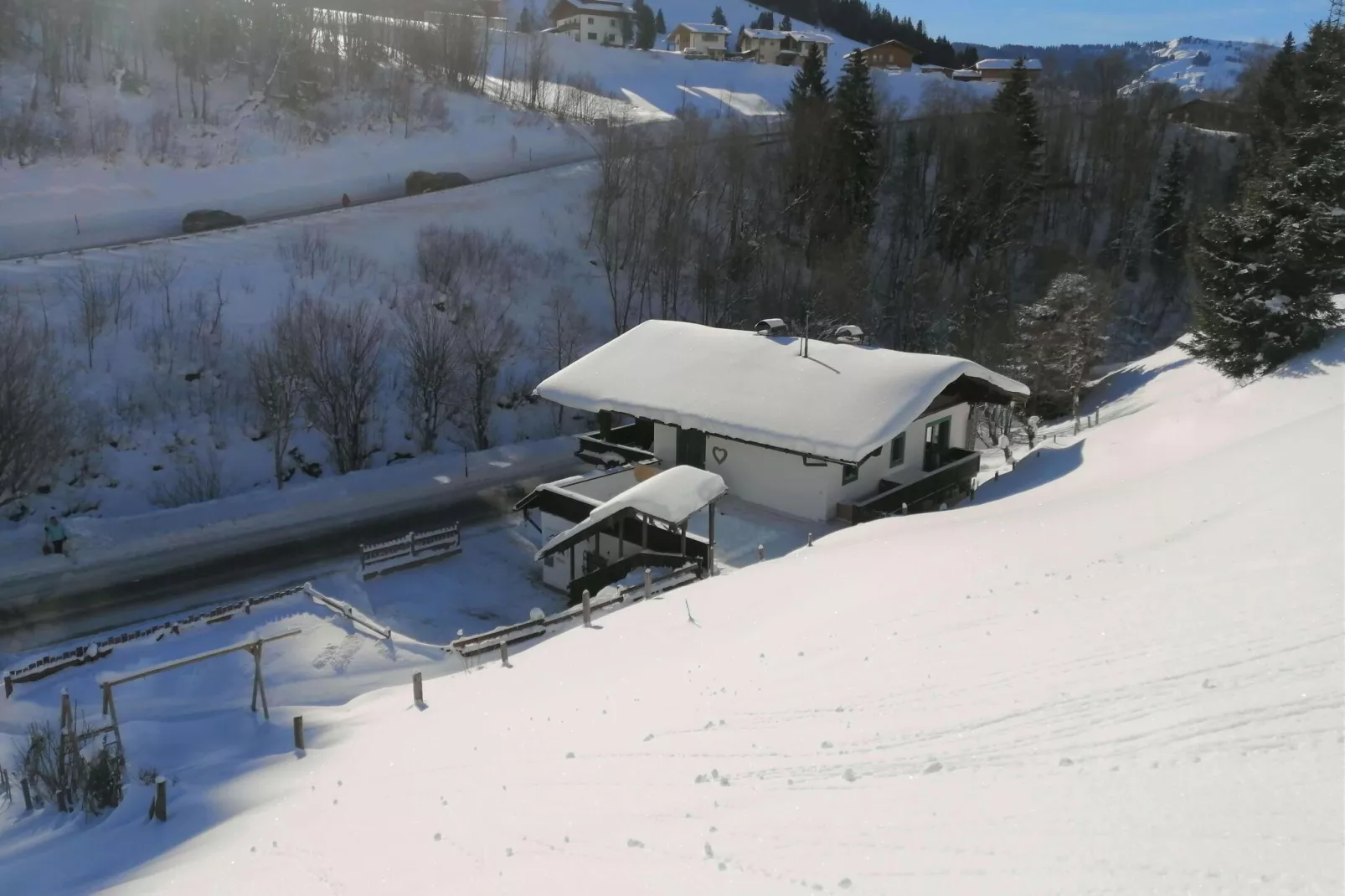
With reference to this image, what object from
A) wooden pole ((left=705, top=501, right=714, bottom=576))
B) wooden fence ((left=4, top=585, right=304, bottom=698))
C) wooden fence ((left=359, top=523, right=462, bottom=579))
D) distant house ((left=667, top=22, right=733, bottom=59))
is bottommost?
wooden fence ((left=359, top=523, right=462, bottom=579))

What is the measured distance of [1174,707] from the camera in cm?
764

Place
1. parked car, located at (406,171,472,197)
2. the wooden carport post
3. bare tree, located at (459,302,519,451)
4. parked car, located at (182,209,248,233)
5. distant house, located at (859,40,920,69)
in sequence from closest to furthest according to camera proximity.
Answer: the wooden carport post → bare tree, located at (459,302,519,451) → parked car, located at (182,209,248,233) → parked car, located at (406,171,472,197) → distant house, located at (859,40,920,69)

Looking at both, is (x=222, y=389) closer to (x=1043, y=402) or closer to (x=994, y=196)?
(x=1043, y=402)

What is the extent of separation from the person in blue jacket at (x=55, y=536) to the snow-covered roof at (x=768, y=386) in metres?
12.9

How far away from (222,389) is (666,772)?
94.4 feet

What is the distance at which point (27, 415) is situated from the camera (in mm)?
24766

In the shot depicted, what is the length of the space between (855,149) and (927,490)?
107 ft

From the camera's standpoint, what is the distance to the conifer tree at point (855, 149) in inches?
1991

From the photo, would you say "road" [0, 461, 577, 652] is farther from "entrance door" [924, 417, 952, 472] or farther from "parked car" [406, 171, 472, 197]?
"parked car" [406, 171, 472, 197]

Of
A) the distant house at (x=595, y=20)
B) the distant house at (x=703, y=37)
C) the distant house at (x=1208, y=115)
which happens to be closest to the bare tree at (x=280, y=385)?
the distant house at (x=1208, y=115)

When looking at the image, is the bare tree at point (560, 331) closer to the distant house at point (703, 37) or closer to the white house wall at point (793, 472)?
the white house wall at point (793, 472)

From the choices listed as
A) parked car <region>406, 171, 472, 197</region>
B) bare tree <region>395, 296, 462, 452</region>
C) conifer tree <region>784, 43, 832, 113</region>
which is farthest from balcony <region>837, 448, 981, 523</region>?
conifer tree <region>784, 43, 832, 113</region>

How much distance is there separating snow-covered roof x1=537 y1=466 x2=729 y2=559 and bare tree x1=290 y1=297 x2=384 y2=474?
1314 cm

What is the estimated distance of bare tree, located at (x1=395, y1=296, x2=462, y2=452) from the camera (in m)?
33.2
